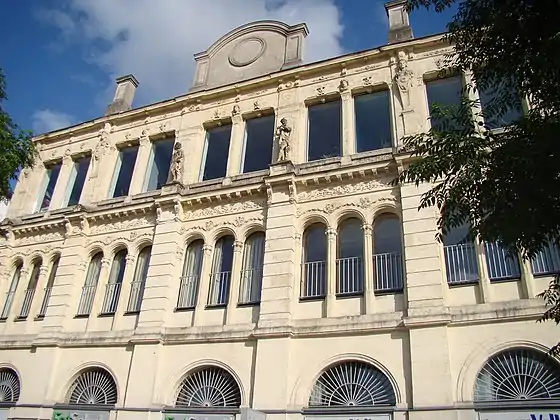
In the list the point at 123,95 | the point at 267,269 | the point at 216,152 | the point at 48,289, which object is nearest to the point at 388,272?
the point at 267,269

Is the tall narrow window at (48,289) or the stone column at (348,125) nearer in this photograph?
the stone column at (348,125)

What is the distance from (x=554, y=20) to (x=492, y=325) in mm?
8513

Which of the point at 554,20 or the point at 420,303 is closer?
the point at 554,20

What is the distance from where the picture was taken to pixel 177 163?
19.1 m

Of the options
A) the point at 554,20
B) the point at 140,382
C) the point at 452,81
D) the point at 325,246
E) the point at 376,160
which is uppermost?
the point at 452,81

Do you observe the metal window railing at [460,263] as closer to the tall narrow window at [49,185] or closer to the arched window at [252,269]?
the arched window at [252,269]

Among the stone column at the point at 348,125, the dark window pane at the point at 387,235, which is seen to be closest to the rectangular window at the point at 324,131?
the stone column at the point at 348,125

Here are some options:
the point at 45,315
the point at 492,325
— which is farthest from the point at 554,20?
the point at 45,315

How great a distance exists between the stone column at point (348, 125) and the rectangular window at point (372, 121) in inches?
10.1

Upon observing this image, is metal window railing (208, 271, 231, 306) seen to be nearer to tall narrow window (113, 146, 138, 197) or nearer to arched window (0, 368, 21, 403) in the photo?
tall narrow window (113, 146, 138, 197)

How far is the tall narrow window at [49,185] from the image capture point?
23.0 m

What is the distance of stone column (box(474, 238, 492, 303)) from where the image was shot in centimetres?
1316

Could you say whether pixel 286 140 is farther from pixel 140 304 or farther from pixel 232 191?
pixel 140 304

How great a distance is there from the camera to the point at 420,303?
44.0 ft
